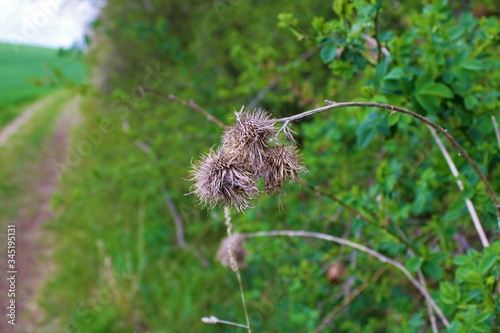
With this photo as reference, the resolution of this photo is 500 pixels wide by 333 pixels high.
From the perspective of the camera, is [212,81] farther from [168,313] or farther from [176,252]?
[168,313]

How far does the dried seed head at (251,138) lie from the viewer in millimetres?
1118

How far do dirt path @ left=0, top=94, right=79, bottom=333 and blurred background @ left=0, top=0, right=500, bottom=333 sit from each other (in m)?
0.03

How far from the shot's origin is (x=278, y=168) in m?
1.14

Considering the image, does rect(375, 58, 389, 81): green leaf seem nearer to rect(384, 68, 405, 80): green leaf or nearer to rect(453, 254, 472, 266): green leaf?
rect(384, 68, 405, 80): green leaf

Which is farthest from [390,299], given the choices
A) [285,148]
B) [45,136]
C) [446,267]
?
[45,136]

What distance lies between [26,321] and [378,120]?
4528 mm

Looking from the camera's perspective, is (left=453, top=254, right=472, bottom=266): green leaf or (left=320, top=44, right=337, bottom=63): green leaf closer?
(left=453, top=254, right=472, bottom=266): green leaf

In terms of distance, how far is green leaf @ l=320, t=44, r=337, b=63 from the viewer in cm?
174

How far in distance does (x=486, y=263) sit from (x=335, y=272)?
1205 mm

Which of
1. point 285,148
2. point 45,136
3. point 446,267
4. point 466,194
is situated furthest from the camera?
point 45,136

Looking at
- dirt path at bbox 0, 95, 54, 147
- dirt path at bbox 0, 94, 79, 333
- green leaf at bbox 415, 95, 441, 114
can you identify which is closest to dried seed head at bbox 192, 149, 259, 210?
green leaf at bbox 415, 95, 441, 114

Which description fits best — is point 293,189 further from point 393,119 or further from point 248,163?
point 248,163

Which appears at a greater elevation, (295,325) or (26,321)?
(295,325)

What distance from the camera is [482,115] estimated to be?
1.84m
